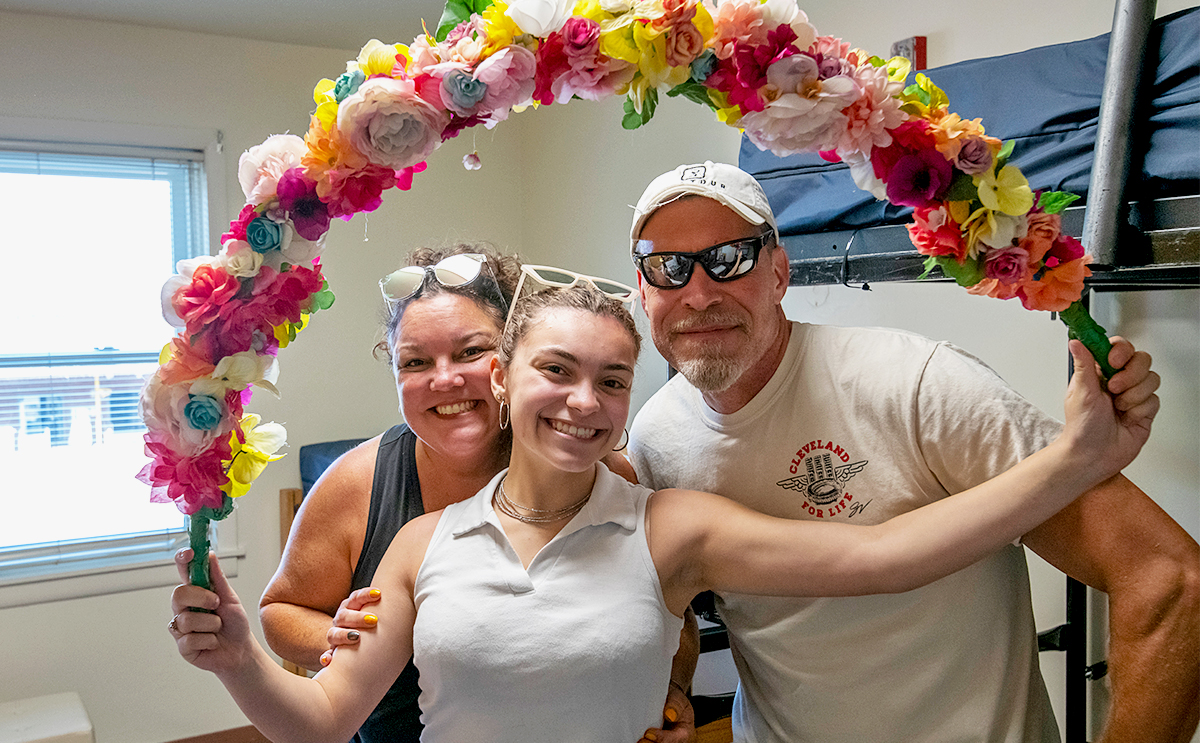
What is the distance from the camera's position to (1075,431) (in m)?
1.36

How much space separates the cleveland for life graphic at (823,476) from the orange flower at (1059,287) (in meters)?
0.44

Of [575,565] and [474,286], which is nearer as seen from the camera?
[575,565]

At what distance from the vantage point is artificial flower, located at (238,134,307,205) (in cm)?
144

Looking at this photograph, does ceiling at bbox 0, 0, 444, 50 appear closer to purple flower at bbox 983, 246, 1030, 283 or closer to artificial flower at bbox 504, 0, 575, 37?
artificial flower at bbox 504, 0, 575, 37

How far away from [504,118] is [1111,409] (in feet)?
3.44

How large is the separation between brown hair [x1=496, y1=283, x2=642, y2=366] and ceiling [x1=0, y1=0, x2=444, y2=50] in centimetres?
318

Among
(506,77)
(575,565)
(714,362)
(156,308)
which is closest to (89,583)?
(156,308)

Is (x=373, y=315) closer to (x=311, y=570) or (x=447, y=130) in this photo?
(x=311, y=570)

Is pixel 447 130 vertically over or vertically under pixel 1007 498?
over

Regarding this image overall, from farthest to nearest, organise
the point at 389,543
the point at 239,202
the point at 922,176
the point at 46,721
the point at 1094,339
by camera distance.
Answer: the point at 239,202 → the point at 46,721 → the point at 389,543 → the point at 922,176 → the point at 1094,339

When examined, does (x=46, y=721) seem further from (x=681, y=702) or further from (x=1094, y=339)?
(x=1094, y=339)

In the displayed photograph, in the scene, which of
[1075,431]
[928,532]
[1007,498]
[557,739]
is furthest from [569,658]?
[1075,431]

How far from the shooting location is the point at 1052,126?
1896 millimetres

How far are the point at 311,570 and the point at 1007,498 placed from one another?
1.37 metres
